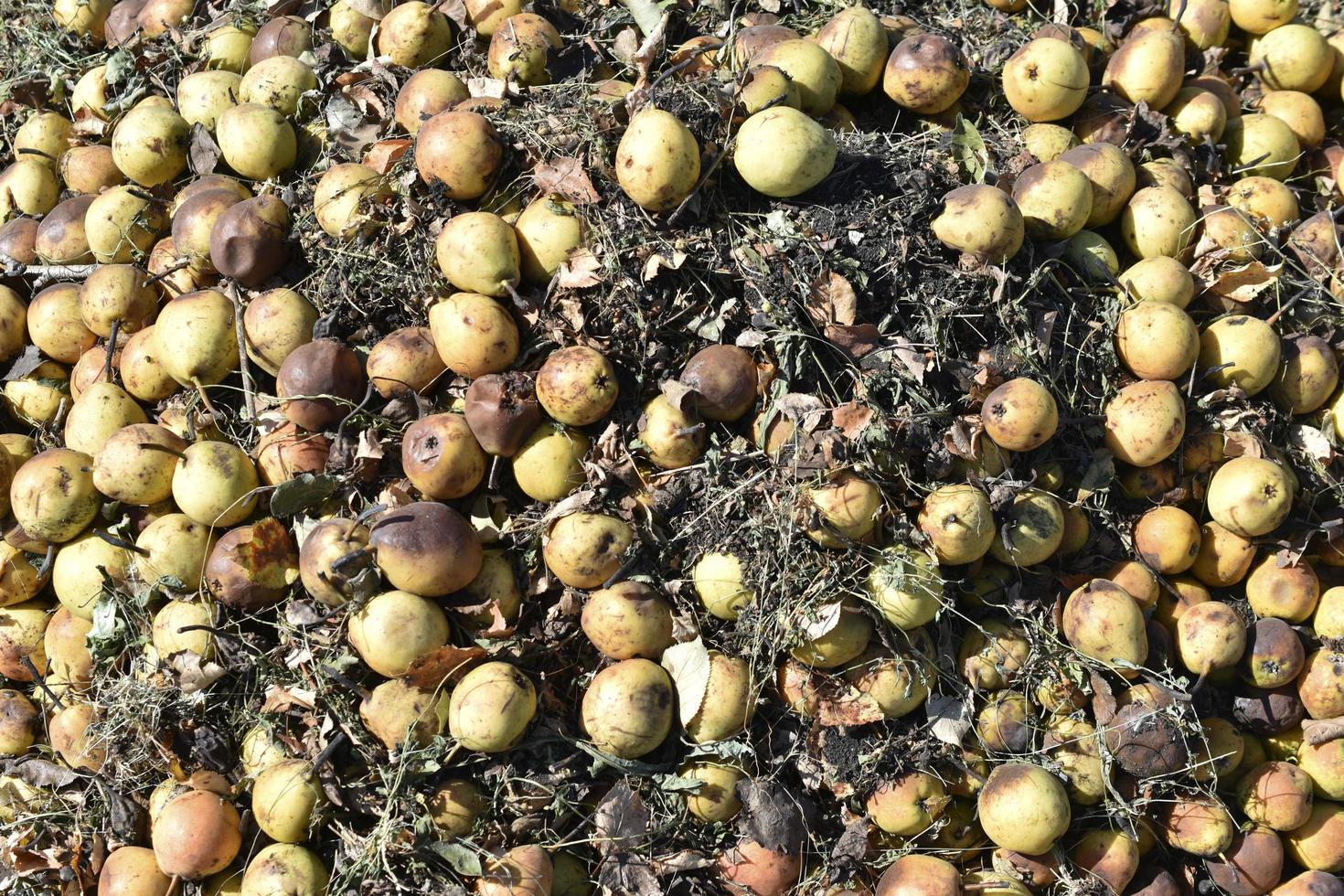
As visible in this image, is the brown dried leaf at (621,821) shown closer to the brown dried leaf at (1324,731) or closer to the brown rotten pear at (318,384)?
the brown rotten pear at (318,384)

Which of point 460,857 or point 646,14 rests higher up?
point 646,14

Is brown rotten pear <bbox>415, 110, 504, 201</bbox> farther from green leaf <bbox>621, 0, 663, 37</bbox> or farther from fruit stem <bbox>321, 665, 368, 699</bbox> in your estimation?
fruit stem <bbox>321, 665, 368, 699</bbox>

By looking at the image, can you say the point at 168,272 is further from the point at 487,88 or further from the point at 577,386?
the point at 577,386

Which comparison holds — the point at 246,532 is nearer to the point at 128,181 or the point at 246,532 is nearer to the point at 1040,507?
the point at 128,181

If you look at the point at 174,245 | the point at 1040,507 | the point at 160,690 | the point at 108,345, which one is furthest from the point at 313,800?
the point at 1040,507

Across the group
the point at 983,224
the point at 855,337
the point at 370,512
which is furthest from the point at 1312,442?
the point at 370,512

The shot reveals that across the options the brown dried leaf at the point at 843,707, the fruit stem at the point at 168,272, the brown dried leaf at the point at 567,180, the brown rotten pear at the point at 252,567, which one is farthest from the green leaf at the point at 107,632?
the brown dried leaf at the point at 843,707
